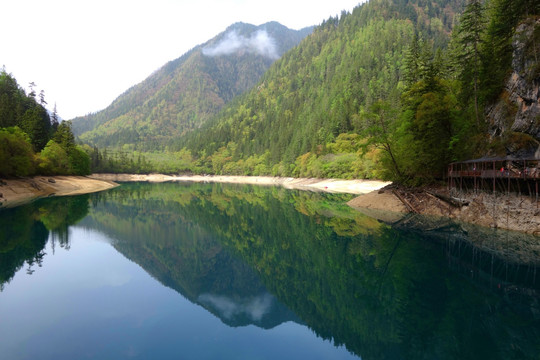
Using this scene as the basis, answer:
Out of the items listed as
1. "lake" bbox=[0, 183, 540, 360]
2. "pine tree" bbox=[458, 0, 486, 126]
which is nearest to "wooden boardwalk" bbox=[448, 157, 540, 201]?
"lake" bbox=[0, 183, 540, 360]

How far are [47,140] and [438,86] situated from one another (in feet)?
351

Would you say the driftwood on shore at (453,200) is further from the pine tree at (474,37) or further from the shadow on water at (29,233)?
the shadow on water at (29,233)

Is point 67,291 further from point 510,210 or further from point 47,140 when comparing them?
point 47,140

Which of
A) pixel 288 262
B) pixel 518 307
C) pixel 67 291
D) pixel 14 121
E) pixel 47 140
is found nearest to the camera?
pixel 518 307

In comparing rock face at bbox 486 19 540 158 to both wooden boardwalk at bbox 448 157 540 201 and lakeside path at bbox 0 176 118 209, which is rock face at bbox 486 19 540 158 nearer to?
wooden boardwalk at bbox 448 157 540 201

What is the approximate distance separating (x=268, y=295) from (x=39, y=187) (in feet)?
254

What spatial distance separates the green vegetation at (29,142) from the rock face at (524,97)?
276 ft

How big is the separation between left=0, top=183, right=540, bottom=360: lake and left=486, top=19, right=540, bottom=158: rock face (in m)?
11.7

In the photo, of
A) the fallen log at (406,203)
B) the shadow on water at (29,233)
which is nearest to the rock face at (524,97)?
the fallen log at (406,203)

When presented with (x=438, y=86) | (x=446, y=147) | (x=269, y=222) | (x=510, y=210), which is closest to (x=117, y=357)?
(x=269, y=222)

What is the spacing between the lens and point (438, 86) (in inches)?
1753

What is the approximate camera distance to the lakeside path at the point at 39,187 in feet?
190

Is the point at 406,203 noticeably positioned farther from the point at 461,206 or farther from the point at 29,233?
the point at 29,233

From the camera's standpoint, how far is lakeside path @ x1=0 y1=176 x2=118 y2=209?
57794 mm
